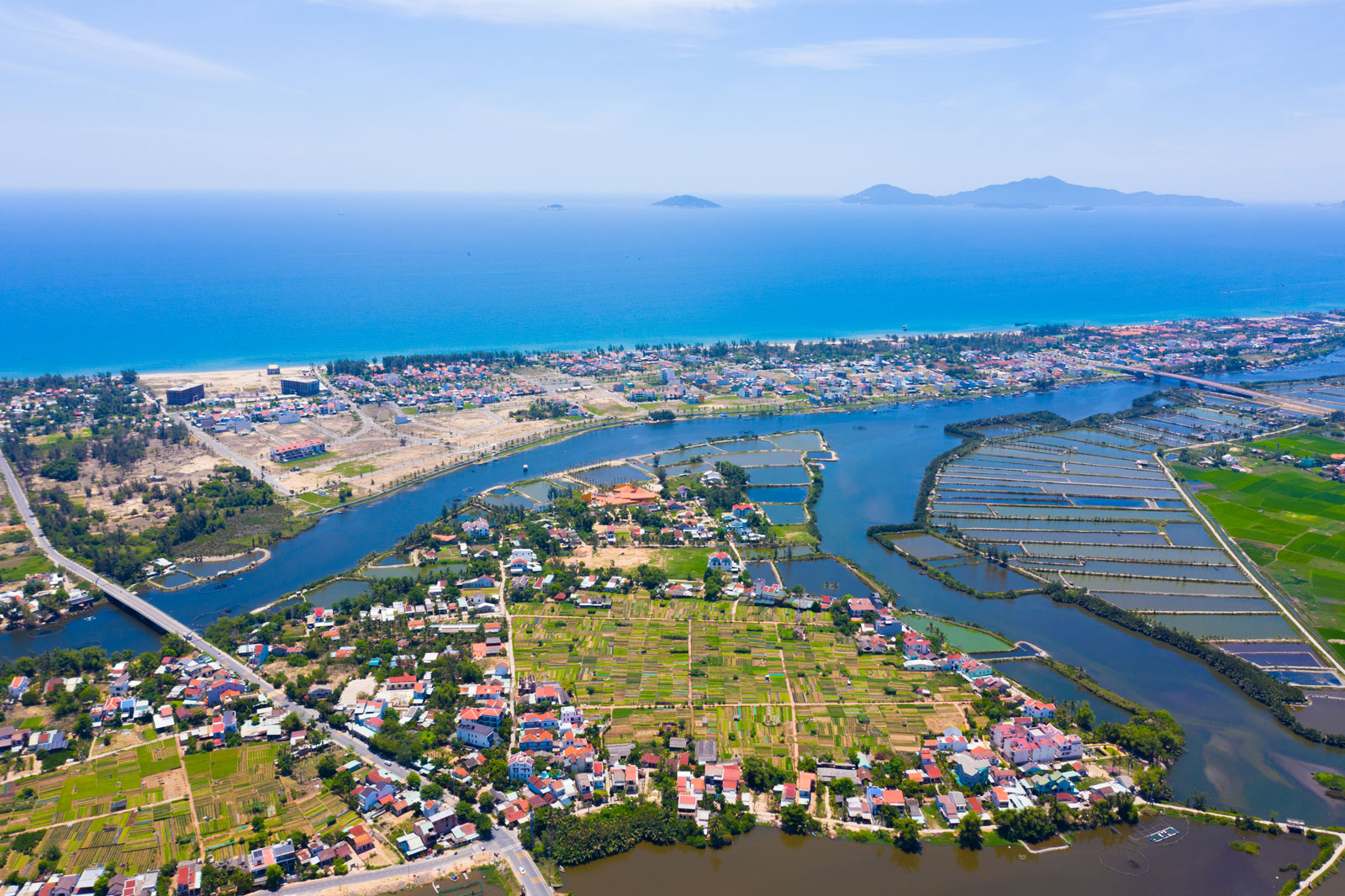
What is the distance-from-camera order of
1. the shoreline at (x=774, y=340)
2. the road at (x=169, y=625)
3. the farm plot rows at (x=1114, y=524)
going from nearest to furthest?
the road at (x=169, y=625)
the farm plot rows at (x=1114, y=524)
the shoreline at (x=774, y=340)

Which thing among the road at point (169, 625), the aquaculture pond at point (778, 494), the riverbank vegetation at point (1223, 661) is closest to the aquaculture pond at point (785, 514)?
the aquaculture pond at point (778, 494)

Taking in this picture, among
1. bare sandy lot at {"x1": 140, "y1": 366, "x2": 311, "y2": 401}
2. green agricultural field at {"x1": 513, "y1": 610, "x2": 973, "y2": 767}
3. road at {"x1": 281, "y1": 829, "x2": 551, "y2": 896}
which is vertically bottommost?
road at {"x1": 281, "y1": 829, "x2": 551, "y2": 896}

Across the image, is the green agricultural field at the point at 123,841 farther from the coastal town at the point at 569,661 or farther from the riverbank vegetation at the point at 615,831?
the riverbank vegetation at the point at 615,831

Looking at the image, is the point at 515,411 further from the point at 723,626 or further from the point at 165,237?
the point at 165,237

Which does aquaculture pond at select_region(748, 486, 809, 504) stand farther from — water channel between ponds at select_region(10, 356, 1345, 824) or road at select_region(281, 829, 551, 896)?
road at select_region(281, 829, 551, 896)

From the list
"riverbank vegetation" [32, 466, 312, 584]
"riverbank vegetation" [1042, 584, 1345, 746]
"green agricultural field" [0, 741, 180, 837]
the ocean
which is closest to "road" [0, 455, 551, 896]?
"riverbank vegetation" [32, 466, 312, 584]

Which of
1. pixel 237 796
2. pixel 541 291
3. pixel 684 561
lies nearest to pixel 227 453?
pixel 684 561
